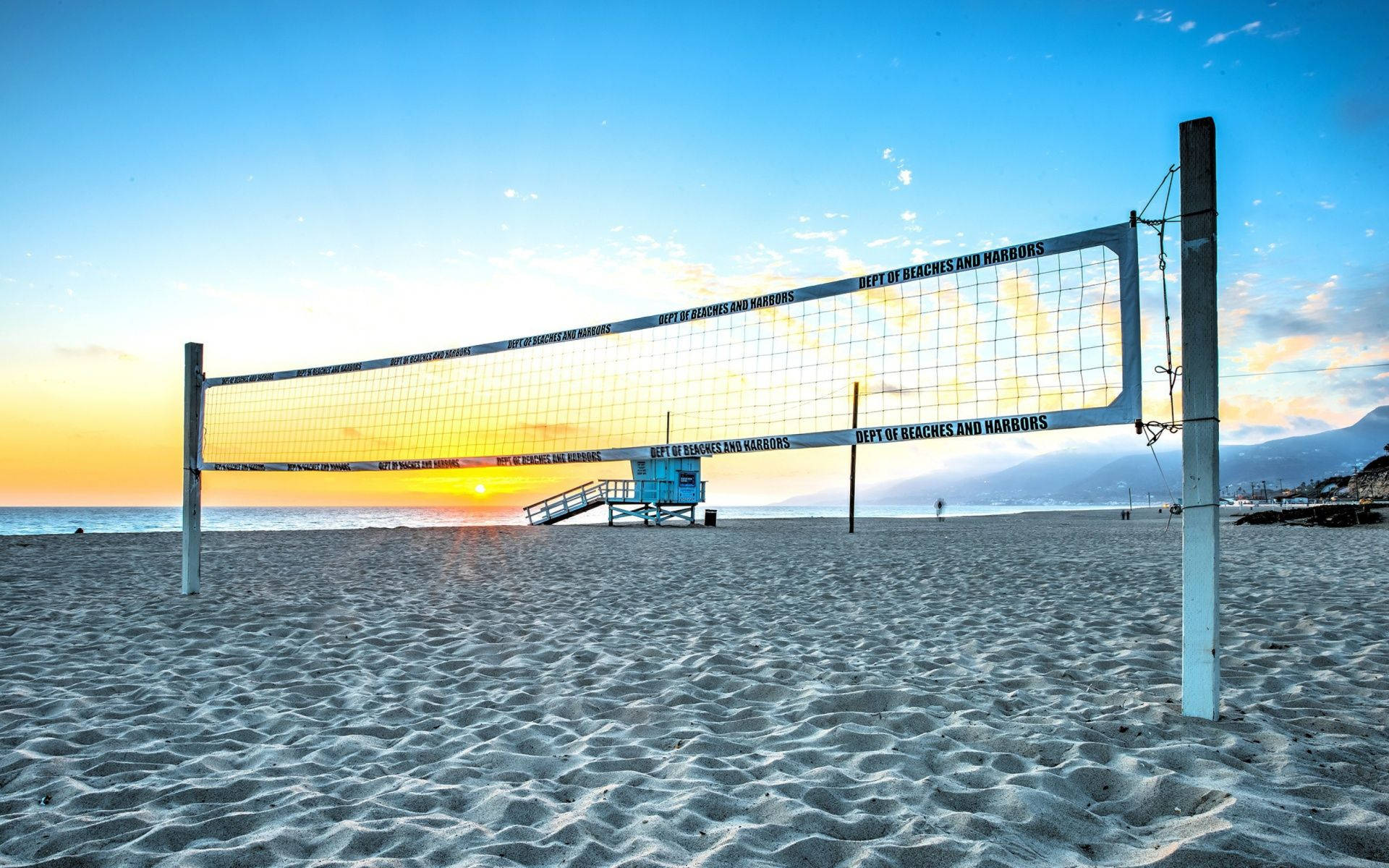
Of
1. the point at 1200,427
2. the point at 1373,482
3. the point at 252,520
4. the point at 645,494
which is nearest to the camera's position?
the point at 1200,427

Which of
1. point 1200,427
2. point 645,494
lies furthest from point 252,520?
point 1200,427

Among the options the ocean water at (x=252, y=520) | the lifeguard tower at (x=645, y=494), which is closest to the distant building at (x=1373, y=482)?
the ocean water at (x=252, y=520)

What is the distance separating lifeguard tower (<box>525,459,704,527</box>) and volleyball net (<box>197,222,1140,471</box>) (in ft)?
44.5

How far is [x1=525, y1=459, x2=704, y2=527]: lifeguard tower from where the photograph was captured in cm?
2386

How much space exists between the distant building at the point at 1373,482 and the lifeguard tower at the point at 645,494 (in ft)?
83.5

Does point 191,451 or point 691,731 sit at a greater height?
point 191,451

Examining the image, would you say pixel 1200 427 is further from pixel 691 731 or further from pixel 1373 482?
pixel 1373 482

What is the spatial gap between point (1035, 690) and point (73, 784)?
386 cm

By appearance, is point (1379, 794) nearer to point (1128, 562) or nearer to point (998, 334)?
point (998, 334)

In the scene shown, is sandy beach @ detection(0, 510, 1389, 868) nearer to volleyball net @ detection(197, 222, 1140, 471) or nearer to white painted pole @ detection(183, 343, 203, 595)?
white painted pole @ detection(183, 343, 203, 595)

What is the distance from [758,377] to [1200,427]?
207 inches

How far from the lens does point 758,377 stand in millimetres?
7914

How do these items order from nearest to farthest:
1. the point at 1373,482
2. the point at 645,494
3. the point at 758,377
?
the point at 758,377 → the point at 645,494 → the point at 1373,482

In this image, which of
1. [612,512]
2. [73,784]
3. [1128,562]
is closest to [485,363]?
[73,784]
